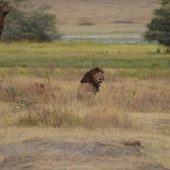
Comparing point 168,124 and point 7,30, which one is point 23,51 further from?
point 168,124

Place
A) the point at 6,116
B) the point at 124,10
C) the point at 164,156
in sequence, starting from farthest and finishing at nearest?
the point at 124,10 → the point at 6,116 → the point at 164,156

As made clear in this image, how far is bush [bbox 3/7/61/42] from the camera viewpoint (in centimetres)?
6925

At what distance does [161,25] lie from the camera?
6184 cm

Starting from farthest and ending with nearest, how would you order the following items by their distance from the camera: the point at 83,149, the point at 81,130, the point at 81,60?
the point at 81,60 → the point at 81,130 → the point at 83,149

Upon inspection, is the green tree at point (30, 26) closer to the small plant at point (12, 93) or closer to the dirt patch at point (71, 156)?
the small plant at point (12, 93)

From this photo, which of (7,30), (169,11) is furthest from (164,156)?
(7,30)

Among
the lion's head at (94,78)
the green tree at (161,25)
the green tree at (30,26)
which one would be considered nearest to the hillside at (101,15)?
the green tree at (30,26)

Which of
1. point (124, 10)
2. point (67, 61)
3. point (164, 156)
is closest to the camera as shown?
point (164, 156)

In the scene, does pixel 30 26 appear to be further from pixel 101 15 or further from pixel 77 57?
pixel 101 15

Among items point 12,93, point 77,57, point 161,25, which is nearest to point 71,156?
point 12,93

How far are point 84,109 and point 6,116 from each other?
5.15ft

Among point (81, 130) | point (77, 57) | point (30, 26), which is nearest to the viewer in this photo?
point (81, 130)

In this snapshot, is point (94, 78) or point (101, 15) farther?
point (101, 15)

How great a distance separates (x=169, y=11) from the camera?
200ft
